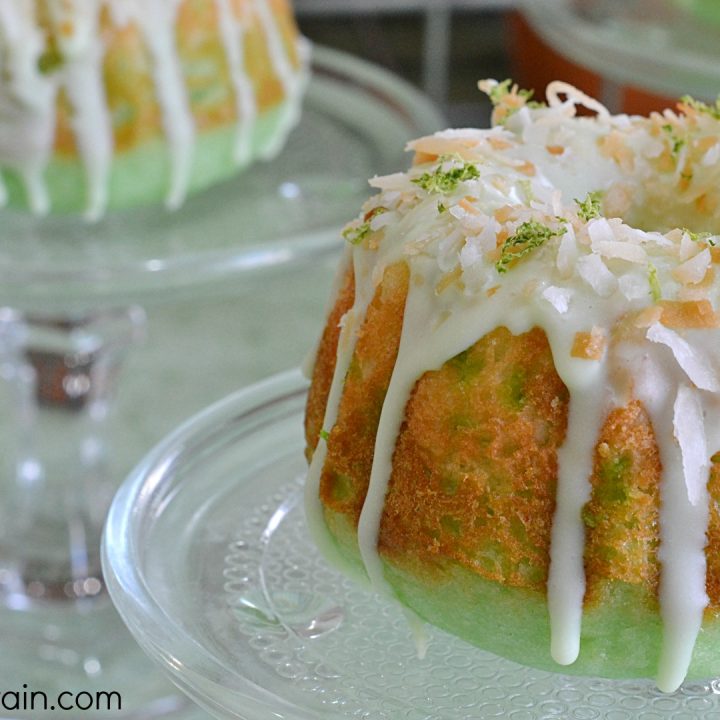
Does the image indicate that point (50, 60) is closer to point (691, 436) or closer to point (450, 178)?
point (450, 178)

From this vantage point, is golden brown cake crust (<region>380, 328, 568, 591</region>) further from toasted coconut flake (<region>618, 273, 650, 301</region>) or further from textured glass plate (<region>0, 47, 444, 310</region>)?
textured glass plate (<region>0, 47, 444, 310</region>)

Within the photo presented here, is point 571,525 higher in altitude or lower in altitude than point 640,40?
higher

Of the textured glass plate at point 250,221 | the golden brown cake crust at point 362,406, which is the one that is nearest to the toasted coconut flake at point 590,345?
the golden brown cake crust at point 362,406

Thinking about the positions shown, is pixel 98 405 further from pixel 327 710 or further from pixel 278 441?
pixel 327 710

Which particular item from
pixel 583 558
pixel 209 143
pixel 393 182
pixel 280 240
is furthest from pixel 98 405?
pixel 583 558

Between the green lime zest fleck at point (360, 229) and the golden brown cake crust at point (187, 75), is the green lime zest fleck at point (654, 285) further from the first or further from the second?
the golden brown cake crust at point (187, 75)

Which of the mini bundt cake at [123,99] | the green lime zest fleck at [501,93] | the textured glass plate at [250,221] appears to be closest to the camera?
the green lime zest fleck at [501,93]

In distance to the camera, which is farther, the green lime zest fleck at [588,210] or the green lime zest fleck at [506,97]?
the green lime zest fleck at [506,97]

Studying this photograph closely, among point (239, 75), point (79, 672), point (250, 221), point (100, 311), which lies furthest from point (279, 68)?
point (79, 672)
